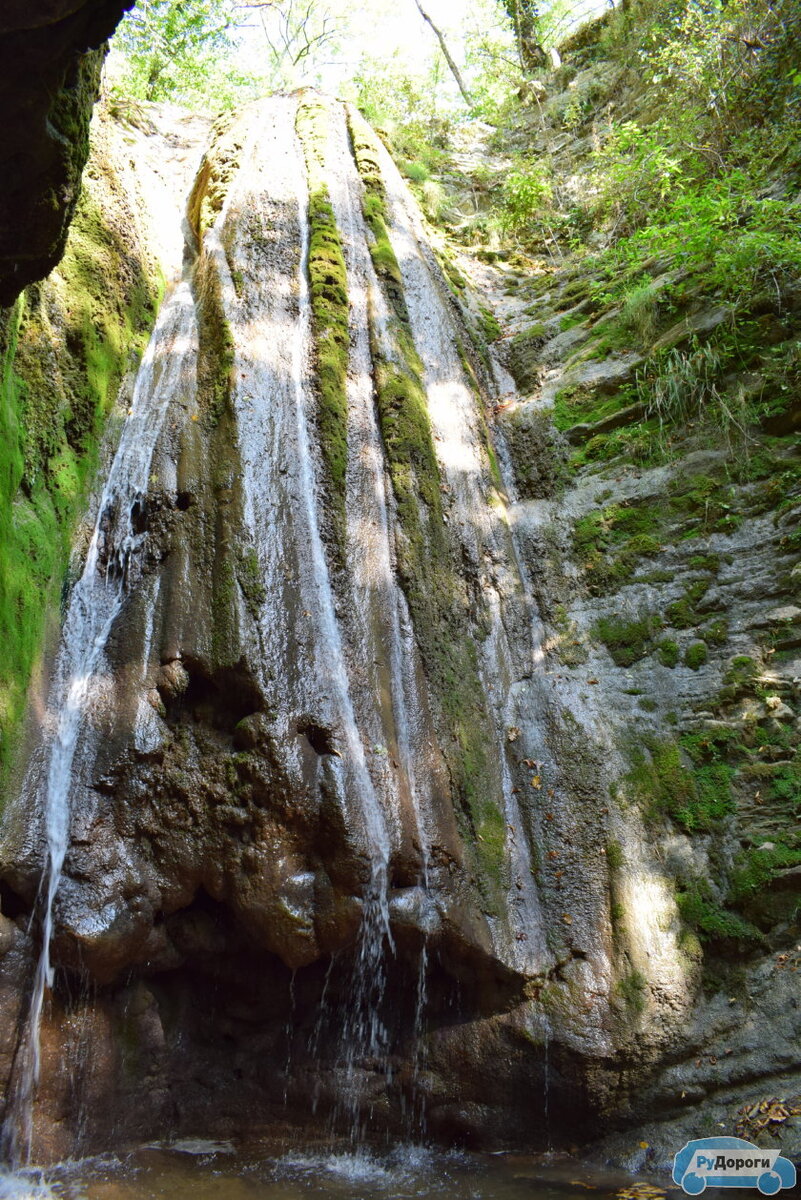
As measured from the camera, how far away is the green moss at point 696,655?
5371mm

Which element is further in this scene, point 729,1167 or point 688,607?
point 688,607

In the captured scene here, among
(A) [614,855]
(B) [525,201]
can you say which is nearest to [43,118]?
(A) [614,855]

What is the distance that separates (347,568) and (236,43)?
46.5ft

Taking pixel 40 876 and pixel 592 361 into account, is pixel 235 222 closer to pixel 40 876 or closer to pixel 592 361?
pixel 592 361

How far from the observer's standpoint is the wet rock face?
7.93 feet

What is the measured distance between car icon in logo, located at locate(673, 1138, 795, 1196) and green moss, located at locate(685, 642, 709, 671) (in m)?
2.73

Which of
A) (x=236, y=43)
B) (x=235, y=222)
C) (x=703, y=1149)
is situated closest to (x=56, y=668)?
(x=703, y=1149)

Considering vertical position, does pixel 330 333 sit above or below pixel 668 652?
above

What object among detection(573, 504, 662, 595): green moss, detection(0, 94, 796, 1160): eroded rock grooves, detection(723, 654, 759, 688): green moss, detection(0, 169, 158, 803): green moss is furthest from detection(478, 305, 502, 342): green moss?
detection(723, 654, 759, 688): green moss

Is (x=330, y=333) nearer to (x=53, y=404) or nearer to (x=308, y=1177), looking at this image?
(x=53, y=404)

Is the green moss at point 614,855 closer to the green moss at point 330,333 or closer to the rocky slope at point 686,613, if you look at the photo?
the rocky slope at point 686,613

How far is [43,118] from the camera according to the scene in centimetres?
272

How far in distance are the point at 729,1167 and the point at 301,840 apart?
2.53m

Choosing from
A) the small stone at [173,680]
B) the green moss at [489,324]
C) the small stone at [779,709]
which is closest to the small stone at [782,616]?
the small stone at [779,709]
